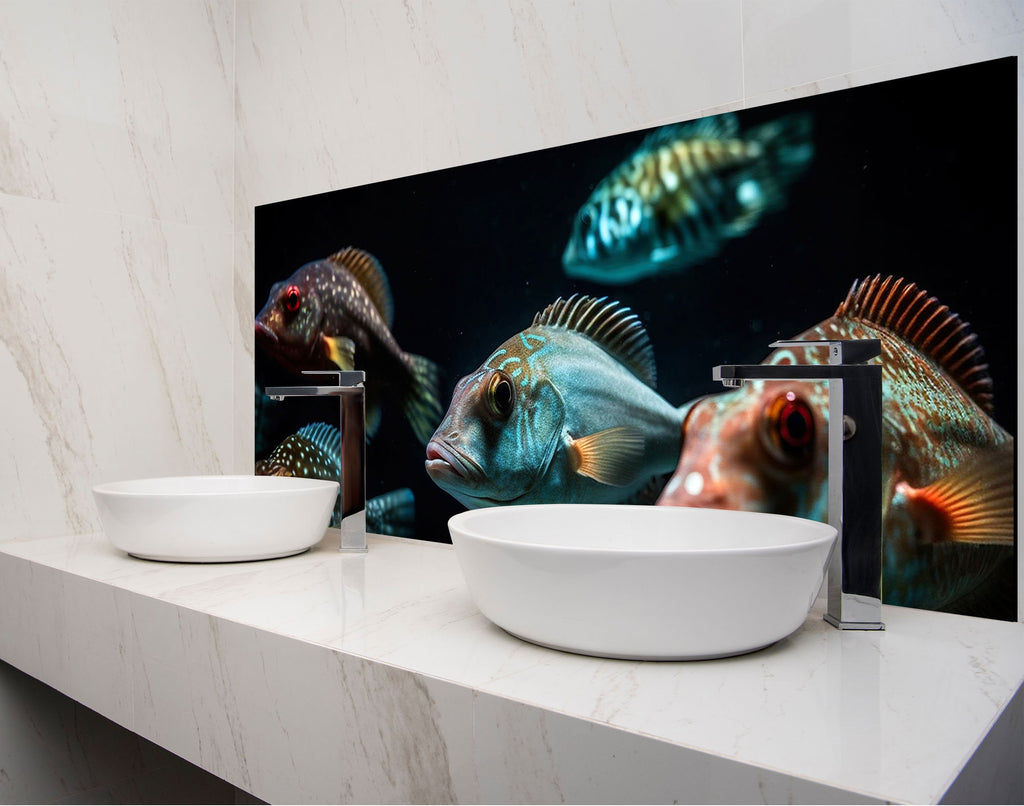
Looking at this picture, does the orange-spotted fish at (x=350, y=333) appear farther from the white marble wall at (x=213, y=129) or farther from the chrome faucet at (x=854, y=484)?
the chrome faucet at (x=854, y=484)

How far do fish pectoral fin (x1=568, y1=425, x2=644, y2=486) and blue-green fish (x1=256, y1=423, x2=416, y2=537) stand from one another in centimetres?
42

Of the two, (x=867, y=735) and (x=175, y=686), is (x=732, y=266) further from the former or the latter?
(x=175, y=686)

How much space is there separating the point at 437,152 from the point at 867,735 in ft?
4.41

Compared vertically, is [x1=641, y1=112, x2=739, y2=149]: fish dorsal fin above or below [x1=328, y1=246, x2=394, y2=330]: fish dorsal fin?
above

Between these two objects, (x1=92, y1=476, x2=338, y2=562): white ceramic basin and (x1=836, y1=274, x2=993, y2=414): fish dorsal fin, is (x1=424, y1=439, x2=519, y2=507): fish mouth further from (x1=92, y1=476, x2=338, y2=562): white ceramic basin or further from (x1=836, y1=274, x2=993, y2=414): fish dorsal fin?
(x1=836, y1=274, x2=993, y2=414): fish dorsal fin

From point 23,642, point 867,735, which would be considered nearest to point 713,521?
point 867,735

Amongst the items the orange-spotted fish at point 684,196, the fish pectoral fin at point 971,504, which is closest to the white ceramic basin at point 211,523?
the orange-spotted fish at point 684,196

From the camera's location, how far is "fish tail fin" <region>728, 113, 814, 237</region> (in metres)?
1.24

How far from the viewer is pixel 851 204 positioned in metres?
1.21

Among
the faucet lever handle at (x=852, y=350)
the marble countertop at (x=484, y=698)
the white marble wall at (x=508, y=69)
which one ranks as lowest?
the marble countertop at (x=484, y=698)

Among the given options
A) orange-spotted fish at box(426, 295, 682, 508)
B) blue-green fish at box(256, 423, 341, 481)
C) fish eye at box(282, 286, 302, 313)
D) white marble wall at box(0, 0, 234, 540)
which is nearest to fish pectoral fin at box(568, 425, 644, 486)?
orange-spotted fish at box(426, 295, 682, 508)

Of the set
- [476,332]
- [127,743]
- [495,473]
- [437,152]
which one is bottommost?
[127,743]

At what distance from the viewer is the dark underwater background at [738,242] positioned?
3.62 feet

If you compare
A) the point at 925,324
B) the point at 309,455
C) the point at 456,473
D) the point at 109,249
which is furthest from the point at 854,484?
the point at 109,249
